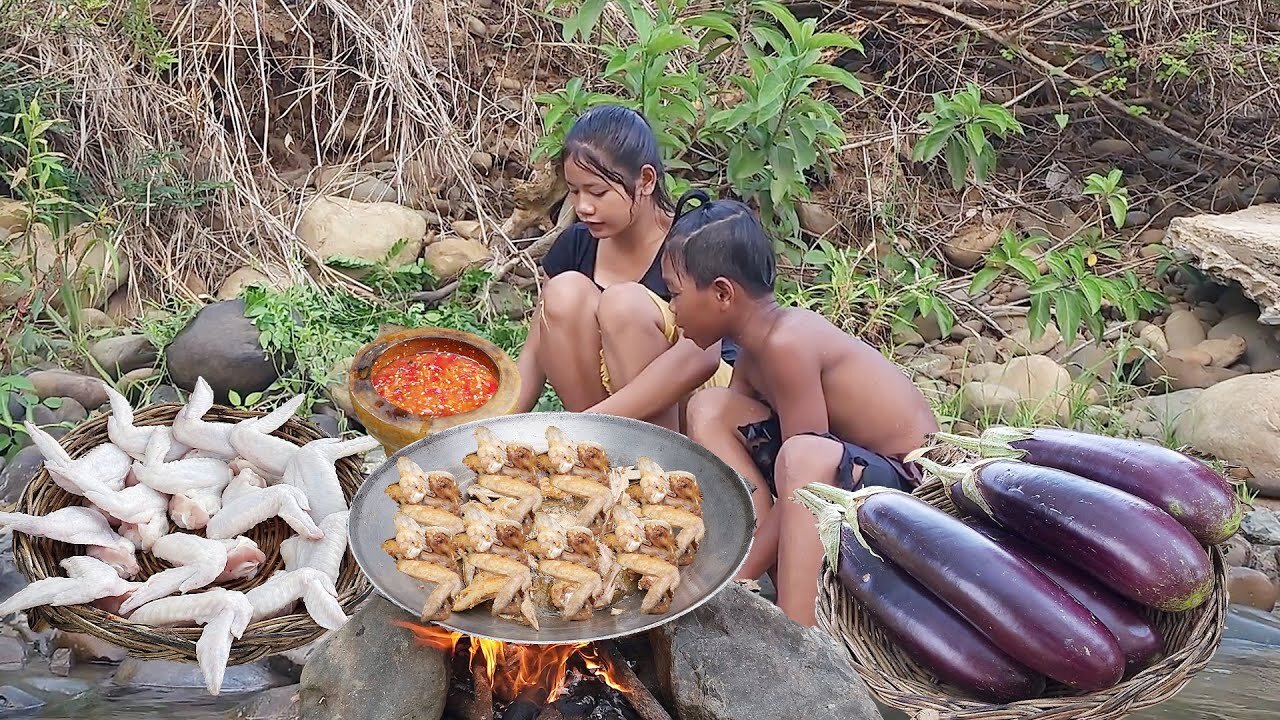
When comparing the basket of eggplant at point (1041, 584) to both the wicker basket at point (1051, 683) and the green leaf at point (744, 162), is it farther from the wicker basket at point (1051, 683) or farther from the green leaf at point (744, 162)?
the green leaf at point (744, 162)

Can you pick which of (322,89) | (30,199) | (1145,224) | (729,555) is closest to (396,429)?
(729,555)

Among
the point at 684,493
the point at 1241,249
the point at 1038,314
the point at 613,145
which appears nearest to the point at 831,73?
the point at 1038,314

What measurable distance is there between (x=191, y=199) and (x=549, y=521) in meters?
3.91

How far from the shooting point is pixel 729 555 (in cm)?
221

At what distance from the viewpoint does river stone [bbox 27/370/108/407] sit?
4523mm

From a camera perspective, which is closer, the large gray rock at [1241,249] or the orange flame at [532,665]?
the orange flame at [532,665]

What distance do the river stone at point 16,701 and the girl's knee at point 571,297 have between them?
77.0 inches

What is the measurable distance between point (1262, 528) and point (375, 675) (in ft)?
11.1

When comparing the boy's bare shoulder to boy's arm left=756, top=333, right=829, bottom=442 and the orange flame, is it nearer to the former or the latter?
boy's arm left=756, top=333, right=829, bottom=442

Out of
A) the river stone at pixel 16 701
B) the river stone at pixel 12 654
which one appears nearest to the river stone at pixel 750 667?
the river stone at pixel 16 701

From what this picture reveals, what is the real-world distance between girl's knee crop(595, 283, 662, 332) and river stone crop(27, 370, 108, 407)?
2335 millimetres

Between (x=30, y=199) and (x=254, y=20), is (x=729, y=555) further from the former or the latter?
(x=254, y=20)

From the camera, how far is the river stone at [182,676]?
3.17 m

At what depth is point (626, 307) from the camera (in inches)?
142
